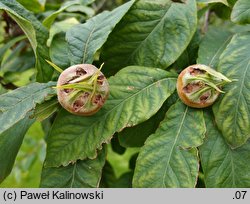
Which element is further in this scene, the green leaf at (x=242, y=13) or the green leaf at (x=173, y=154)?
the green leaf at (x=242, y=13)

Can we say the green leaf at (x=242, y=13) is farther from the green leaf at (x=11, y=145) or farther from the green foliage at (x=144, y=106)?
the green leaf at (x=11, y=145)

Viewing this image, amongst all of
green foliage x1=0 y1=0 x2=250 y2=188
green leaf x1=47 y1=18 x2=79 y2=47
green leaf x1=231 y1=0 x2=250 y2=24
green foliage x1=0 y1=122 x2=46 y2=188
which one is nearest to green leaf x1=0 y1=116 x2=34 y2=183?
green foliage x1=0 y1=0 x2=250 y2=188

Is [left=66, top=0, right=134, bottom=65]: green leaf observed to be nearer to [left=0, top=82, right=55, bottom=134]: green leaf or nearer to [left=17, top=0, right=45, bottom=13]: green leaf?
[left=0, top=82, right=55, bottom=134]: green leaf

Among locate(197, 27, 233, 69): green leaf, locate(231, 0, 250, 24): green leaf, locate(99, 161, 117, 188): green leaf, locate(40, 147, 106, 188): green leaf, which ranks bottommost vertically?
locate(99, 161, 117, 188): green leaf

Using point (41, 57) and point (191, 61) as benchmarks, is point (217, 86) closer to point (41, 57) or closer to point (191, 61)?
point (191, 61)

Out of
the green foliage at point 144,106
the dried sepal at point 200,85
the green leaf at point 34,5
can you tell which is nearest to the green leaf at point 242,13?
the green foliage at point 144,106

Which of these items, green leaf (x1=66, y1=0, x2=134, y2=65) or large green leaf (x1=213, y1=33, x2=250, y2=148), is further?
green leaf (x1=66, y1=0, x2=134, y2=65)

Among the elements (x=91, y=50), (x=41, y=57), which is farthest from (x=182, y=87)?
(x=41, y=57)
